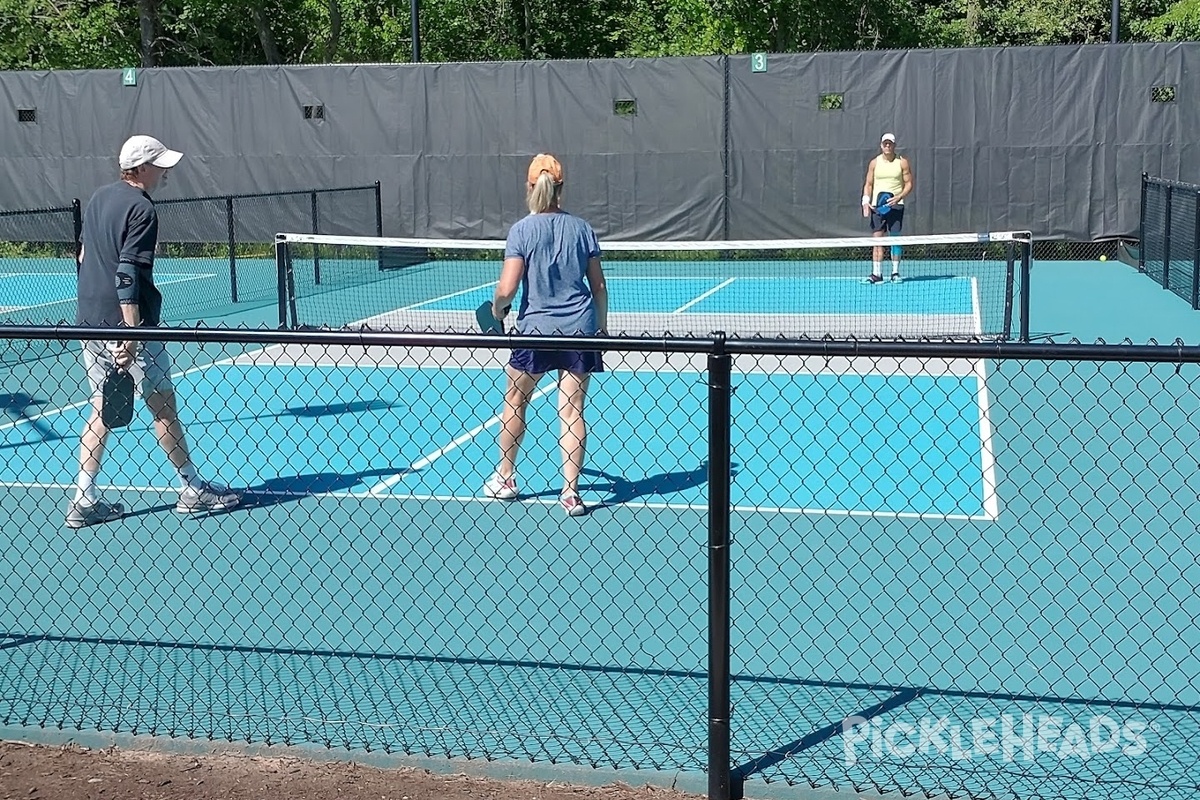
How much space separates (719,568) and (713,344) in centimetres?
62

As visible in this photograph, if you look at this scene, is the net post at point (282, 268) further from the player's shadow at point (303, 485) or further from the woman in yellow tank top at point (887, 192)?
the woman in yellow tank top at point (887, 192)

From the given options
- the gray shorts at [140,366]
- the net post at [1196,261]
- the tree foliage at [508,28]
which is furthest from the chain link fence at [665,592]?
the tree foliage at [508,28]

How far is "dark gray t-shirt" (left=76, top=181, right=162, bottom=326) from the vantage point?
6.44 m

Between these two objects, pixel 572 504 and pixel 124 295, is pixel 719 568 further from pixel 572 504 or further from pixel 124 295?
pixel 124 295

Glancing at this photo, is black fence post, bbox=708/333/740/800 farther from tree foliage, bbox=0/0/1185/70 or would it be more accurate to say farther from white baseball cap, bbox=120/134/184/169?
tree foliage, bbox=0/0/1185/70

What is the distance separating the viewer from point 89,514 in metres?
6.68

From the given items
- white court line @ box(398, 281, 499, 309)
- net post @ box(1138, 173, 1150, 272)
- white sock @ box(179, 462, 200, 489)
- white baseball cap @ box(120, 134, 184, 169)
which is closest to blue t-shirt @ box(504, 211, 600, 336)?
white baseball cap @ box(120, 134, 184, 169)

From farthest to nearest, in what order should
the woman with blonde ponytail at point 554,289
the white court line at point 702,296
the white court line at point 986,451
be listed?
the white court line at point 702,296 → the white court line at point 986,451 → the woman with blonde ponytail at point 554,289

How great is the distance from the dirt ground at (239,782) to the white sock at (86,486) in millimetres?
2470

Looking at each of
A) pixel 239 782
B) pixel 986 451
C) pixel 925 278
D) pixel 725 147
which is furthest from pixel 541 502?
pixel 725 147

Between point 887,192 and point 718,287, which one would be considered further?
point 718,287

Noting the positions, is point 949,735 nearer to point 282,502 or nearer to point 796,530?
point 796,530

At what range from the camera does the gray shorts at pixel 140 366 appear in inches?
257

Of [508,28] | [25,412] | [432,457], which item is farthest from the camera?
[508,28]
